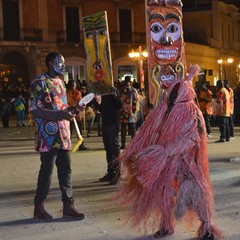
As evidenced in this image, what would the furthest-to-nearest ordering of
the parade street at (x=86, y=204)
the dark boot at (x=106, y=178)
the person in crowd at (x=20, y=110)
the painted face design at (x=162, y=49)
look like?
the person in crowd at (x=20, y=110) < the painted face design at (x=162, y=49) < the dark boot at (x=106, y=178) < the parade street at (x=86, y=204)

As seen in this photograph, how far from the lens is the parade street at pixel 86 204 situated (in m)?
5.70

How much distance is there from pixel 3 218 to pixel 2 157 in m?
6.17

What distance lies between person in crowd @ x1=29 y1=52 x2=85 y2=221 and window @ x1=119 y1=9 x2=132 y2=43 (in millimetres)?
34101

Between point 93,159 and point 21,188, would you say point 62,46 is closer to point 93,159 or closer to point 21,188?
point 93,159

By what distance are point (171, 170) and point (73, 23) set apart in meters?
34.6

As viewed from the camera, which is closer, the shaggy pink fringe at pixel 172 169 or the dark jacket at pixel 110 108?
the shaggy pink fringe at pixel 172 169

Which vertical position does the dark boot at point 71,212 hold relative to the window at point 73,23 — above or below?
below

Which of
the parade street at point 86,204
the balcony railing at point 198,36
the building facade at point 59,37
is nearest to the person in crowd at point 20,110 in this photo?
the building facade at point 59,37

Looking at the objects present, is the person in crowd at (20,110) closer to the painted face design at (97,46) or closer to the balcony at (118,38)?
the balcony at (118,38)

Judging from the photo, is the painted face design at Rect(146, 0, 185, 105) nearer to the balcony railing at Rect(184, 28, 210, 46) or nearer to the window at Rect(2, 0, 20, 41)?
the window at Rect(2, 0, 20, 41)

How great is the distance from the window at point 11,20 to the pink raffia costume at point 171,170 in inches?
1253

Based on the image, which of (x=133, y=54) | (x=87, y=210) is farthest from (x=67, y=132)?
(x=133, y=54)

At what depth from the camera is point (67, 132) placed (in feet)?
20.6

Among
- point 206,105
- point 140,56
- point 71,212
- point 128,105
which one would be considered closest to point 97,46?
point 71,212
